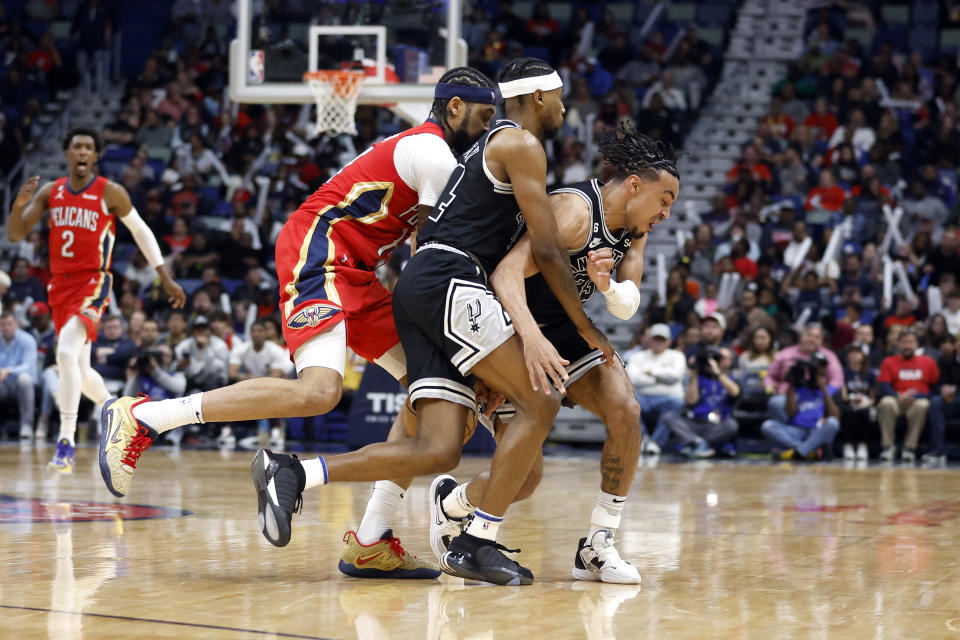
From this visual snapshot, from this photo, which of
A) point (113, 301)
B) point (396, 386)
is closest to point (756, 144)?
point (396, 386)

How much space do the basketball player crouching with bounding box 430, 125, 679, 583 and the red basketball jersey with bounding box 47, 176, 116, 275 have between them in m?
4.71

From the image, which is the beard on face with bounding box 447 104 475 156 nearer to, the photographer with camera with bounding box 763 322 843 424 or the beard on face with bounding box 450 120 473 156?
the beard on face with bounding box 450 120 473 156

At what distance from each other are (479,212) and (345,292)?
0.63 meters

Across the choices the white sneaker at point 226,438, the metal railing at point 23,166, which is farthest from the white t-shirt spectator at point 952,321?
the metal railing at point 23,166

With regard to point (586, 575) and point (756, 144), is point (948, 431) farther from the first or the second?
point (586, 575)

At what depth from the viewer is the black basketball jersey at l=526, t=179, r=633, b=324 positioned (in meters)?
4.57

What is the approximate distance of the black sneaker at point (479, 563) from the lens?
14.1 feet

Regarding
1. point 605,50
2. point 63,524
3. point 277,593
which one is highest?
point 605,50

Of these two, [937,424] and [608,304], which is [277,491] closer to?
[608,304]

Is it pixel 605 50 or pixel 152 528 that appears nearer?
pixel 152 528

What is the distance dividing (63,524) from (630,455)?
272 centimetres

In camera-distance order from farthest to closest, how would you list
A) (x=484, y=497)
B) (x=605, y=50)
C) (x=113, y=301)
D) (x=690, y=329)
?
(x=605, y=50) → (x=113, y=301) → (x=690, y=329) → (x=484, y=497)

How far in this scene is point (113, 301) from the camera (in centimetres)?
1495

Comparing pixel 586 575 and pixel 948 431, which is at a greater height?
pixel 586 575
